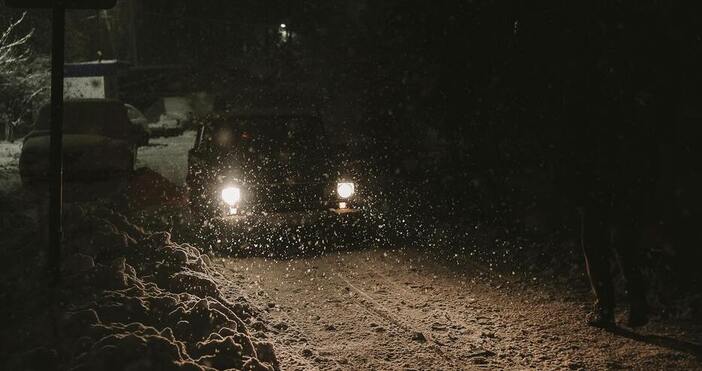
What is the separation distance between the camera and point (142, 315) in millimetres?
4473

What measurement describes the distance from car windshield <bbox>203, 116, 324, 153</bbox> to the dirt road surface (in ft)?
6.77

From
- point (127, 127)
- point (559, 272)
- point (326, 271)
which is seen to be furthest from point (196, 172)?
point (127, 127)

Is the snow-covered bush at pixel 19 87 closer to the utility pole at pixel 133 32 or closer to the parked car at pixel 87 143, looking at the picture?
the parked car at pixel 87 143

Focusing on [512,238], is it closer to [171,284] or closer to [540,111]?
[540,111]

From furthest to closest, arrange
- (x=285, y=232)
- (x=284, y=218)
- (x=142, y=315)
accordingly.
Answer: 1. (x=285, y=232)
2. (x=284, y=218)
3. (x=142, y=315)

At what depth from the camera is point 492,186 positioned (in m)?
11.4

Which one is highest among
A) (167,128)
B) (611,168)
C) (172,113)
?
(172,113)

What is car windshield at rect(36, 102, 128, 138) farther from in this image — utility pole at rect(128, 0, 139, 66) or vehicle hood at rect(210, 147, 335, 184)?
utility pole at rect(128, 0, 139, 66)

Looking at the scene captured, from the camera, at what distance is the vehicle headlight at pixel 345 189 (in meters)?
7.82

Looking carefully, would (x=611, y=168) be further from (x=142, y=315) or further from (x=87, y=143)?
(x=87, y=143)

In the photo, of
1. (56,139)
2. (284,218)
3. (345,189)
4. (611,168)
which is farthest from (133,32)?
(611,168)

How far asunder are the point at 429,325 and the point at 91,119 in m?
11.9

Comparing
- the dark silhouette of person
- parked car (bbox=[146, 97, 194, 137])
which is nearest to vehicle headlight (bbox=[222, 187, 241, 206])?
the dark silhouette of person

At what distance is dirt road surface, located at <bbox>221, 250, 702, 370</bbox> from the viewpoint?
4293 millimetres
